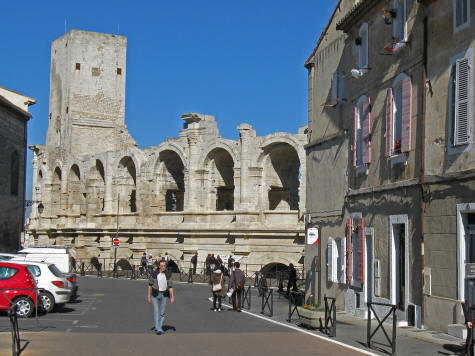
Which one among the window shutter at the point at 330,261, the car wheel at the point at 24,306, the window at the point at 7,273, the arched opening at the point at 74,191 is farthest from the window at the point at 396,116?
the arched opening at the point at 74,191

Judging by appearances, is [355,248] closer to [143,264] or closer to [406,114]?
[406,114]

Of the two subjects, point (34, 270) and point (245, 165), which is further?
point (245, 165)

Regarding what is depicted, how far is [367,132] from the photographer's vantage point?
19.0 meters

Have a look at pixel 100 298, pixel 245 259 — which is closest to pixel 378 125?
pixel 100 298

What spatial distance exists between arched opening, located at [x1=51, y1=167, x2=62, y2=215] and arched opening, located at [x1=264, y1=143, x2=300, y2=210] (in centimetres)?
2220

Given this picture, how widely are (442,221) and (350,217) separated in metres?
5.71

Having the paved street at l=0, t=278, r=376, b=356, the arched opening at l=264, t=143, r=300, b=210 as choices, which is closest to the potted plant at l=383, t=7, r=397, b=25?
the paved street at l=0, t=278, r=376, b=356

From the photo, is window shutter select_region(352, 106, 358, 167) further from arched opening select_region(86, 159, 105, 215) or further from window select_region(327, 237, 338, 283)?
arched opening select_region(86, 159, 105, 215)

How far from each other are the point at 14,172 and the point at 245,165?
1337 centimetres

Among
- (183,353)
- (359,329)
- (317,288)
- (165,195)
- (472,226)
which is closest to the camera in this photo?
(183,353)

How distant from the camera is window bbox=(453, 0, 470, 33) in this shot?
14020 mm

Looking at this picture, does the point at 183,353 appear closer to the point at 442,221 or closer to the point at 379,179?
the point at 442,221

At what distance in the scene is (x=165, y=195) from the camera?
47125mm

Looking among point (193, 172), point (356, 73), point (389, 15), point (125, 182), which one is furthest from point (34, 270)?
point (125, 182)
